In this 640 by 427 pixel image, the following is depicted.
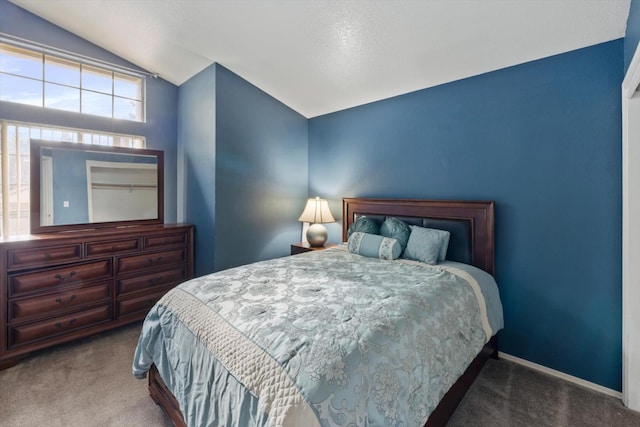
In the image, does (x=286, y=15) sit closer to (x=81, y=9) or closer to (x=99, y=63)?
(x=81, y=9)

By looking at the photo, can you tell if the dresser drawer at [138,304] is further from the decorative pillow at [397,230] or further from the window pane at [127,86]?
the decorative pillow at [397,230]

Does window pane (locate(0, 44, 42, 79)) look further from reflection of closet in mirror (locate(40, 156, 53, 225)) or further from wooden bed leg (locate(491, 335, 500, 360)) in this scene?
wooden bed leg (locate(491, 335, 500, 360))

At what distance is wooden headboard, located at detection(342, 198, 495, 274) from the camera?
2.40 metres

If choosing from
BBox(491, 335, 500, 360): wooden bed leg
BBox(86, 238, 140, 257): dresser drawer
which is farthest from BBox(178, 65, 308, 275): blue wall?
BBox(491, 335, 500, 360): wooden bed leg

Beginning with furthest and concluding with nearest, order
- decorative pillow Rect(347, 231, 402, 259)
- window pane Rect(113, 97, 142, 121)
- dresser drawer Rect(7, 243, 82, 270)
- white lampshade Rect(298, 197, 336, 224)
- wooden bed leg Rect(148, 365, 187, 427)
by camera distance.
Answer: white lampshade Rect(298, 197, 336, 224)
window pane Rect(113, 97, 142, 121)
decorative pillow Rect(347, 231, 402, 259)
dresser drawer Rect(7, 243, 82, 270)
wooden bed leg Rect(148, 365, 187, 427)

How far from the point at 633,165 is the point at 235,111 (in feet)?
10.9

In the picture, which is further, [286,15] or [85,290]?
[85,290]

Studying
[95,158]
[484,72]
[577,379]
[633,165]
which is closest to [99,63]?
[95,158]

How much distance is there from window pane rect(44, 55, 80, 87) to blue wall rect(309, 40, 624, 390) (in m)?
3.54

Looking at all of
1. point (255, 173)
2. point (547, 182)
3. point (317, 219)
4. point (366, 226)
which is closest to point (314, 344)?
point (366, 226)

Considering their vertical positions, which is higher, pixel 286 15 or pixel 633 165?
pixel 286 15

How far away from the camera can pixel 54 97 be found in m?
2.92

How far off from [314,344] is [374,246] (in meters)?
1.60

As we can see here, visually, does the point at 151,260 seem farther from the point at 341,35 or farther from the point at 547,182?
the point at 547,182
